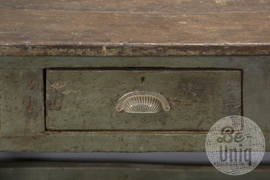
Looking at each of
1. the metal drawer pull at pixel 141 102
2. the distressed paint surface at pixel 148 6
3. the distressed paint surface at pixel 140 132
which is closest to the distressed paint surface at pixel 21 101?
the distressed paint surface at pixel 140 132

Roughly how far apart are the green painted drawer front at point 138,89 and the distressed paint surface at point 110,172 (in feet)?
0.89

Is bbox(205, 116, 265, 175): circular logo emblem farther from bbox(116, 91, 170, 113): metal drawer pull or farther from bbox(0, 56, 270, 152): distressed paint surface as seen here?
bbox(116, 91, 170, 113): metal drawer pull

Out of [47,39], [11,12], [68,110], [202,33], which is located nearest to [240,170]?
[202,33]

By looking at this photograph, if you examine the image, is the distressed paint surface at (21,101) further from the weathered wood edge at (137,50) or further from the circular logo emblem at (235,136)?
the circular logo emblem at (235,136)

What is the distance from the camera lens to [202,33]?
614mm

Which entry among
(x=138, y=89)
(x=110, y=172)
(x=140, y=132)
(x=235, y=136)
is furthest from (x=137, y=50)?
(x=110, y=172)

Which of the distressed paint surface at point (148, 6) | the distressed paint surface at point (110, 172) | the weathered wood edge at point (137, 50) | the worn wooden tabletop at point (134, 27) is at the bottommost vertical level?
the distressed paint surface at point (110, 172)

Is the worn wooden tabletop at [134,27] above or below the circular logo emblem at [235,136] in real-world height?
above

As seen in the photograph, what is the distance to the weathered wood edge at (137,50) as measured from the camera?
55 centimetres

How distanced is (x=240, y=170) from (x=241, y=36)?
43 centimetres

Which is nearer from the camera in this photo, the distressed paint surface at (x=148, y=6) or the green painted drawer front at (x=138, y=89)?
the green painted drawer front at (x=138, y=89)

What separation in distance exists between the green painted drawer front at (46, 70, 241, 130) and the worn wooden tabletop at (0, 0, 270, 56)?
5cm

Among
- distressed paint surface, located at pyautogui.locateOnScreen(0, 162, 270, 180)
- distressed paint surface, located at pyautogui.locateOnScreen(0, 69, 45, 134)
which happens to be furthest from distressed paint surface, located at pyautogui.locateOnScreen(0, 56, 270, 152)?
distressed paint surface, located at pyautogui.locateOnScreen(0, 162, 270, 180)

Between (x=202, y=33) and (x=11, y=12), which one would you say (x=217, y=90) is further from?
(x=11, y=12)
